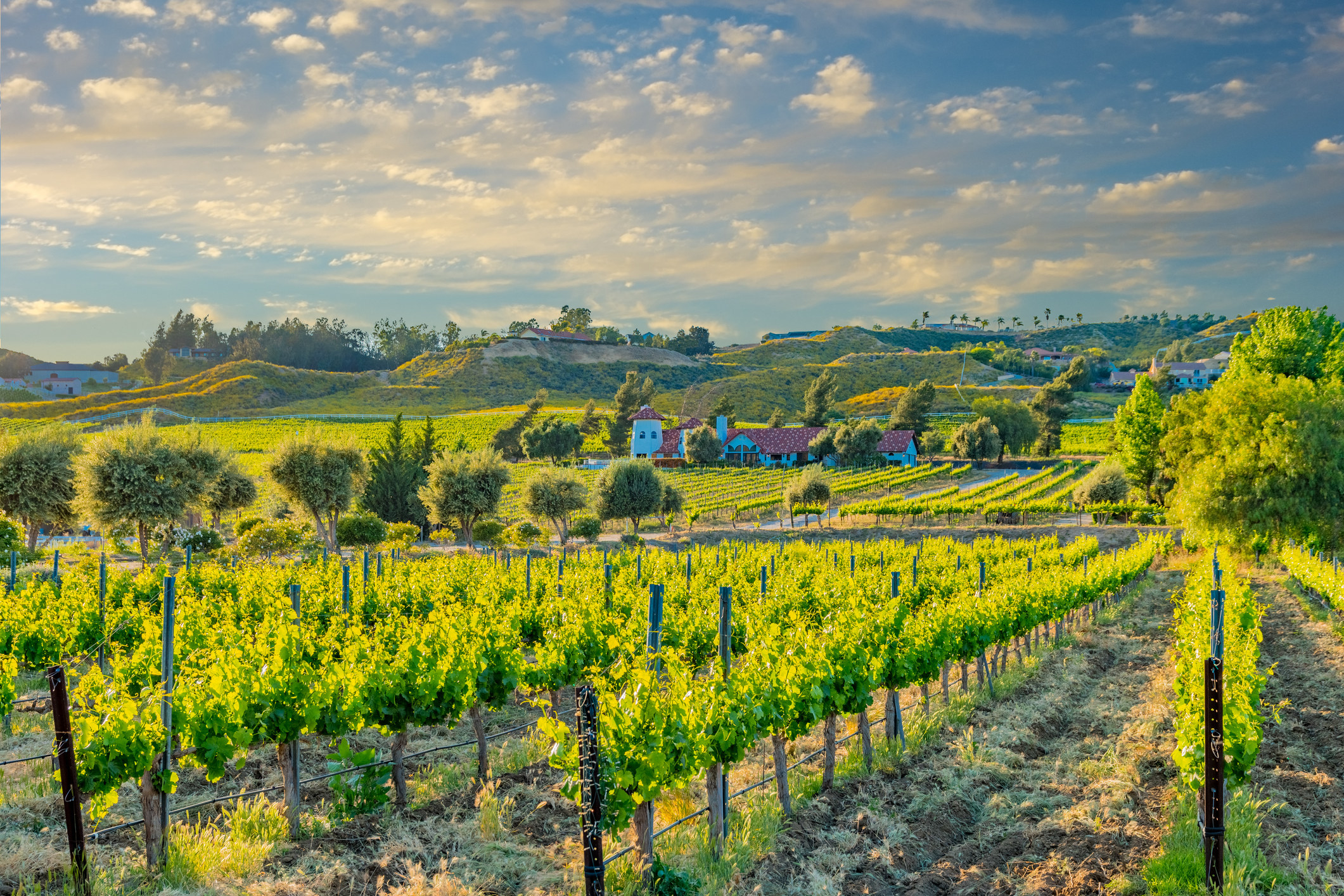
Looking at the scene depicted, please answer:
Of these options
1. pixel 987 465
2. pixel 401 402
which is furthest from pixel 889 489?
pixel 401 402

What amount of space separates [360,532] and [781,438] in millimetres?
65573

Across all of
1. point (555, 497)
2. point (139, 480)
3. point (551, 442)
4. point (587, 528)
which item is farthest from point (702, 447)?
point (139, 480)

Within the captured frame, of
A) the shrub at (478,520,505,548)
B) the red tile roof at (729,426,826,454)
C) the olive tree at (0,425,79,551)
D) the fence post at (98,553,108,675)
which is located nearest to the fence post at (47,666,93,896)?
the fence post at (98,553,108,675)

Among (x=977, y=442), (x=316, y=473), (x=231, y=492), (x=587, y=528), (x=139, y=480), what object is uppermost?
(x=139, y=480)

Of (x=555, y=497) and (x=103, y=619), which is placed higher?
(x=103, y=619)

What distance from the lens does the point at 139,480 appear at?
31.8 metres

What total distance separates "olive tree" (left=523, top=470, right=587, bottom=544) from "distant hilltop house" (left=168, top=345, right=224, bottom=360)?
165796 millimetres

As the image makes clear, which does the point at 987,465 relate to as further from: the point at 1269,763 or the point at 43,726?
the point at 43,726

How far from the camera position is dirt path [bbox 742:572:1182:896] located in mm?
7222

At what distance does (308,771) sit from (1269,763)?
1227cm

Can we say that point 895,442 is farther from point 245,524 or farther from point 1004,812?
Result: point 1004,812

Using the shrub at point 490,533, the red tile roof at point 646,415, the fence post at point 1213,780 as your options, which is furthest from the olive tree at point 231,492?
the red tile roof at point 646,415

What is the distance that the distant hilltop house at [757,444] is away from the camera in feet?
303

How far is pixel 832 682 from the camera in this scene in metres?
9.48
